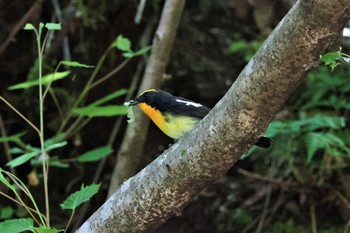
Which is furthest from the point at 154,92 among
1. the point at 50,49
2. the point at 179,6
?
the point at 50,49

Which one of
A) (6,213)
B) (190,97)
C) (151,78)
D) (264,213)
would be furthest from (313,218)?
(6,213)

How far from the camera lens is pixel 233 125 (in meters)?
1.44

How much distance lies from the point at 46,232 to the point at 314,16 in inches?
38.3

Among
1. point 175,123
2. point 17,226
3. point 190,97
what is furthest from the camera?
point 190,97

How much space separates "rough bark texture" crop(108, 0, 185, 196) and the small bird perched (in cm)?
58

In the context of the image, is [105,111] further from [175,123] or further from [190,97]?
[190,97]

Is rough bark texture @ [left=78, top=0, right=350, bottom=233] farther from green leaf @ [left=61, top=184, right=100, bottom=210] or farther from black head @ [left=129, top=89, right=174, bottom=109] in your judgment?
black head @ [left=129, top=89, right=174, bottom=109]

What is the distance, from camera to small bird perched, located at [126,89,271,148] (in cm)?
233

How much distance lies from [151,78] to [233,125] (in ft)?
5.32

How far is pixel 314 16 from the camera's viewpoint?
126 centimetres

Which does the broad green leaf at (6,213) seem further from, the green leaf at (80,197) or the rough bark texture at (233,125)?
the rough bark texture at (233,125)

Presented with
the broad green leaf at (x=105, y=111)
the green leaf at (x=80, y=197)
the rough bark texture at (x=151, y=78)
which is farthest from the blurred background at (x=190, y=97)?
the green leaf at (x=80, y=197)

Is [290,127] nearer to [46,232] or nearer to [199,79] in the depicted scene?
[199,79]

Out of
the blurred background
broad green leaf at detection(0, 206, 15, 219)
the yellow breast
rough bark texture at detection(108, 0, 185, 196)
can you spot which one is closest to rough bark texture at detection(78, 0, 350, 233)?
the yellow breast
